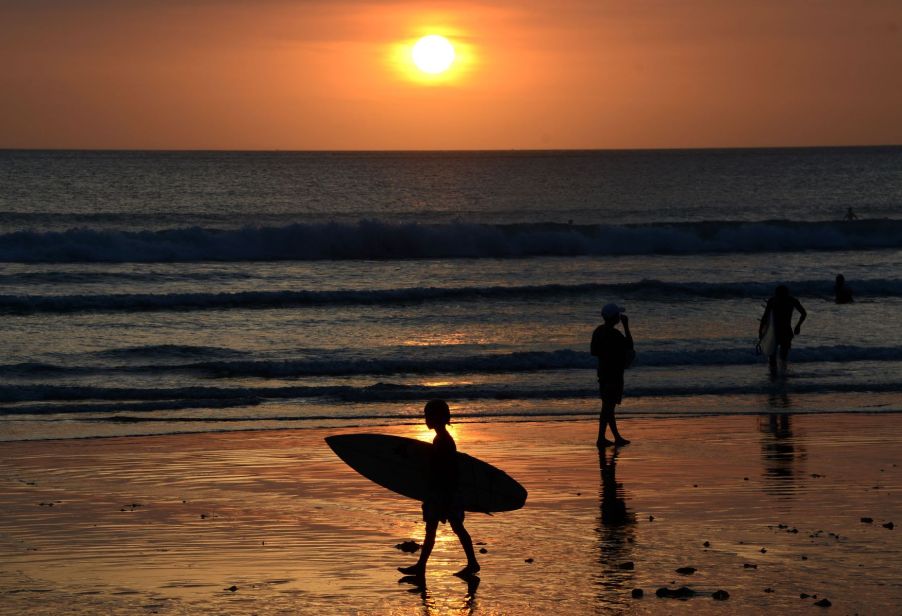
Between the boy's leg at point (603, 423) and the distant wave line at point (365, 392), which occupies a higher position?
the distant wave line at point (365, 392)

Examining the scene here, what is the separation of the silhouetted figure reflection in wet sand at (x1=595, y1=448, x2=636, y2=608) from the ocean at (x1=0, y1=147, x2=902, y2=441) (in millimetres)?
4920

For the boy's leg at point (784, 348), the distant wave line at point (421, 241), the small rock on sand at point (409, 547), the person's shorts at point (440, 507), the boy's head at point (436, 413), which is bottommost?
the small rock on sand at point (409, 547)

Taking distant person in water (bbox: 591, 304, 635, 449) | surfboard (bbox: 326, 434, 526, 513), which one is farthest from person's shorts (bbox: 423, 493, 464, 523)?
distant person in water (bbox: 591, 304, 635, 449)

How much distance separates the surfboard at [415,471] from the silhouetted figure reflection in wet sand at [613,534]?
79 centimetres

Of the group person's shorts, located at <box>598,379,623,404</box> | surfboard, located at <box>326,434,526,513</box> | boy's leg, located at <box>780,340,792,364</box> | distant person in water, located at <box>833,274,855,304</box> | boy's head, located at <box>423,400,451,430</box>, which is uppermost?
distant person in water, located at <box>833,274,855,304</box>

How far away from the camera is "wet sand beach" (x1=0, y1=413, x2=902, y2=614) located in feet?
26.9

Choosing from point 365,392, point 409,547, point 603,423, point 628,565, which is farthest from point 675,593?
point 365,392

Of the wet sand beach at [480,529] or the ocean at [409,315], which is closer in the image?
the wet sand beach at [480,529]

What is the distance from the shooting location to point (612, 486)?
465 inches

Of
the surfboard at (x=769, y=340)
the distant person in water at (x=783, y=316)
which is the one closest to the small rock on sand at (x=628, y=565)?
the distant person in water at (x=783, y=316)

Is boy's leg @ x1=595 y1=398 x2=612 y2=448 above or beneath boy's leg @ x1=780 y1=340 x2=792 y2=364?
beneath

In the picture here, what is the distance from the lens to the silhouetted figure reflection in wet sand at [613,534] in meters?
8.51

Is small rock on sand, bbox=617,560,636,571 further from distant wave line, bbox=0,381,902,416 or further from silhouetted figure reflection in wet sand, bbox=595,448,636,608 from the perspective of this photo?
distant wave line, bbox=0,381,902,416

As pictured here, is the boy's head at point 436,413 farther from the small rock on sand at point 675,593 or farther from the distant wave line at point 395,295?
the distant wave line at point 395,295
